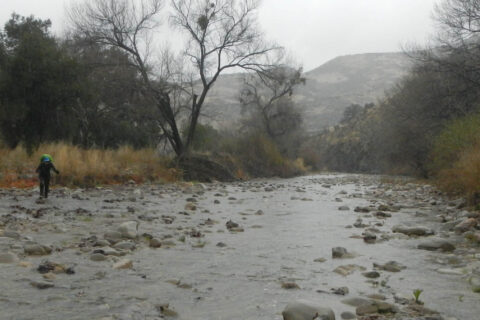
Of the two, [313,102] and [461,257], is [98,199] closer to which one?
[461,257]

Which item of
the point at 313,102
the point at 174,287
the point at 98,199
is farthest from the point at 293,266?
the point at 313,102

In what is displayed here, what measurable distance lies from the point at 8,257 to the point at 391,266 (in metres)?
3.43

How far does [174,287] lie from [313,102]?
15466 centimetres

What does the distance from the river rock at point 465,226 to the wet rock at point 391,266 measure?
2.28m

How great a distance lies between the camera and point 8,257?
3877 mm

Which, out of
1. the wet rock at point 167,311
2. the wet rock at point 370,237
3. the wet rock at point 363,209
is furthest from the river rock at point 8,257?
the wet rock at point 363,209

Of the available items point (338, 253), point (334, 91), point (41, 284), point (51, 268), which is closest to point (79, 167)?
point (51, 268)

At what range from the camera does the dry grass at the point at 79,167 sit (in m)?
12.5

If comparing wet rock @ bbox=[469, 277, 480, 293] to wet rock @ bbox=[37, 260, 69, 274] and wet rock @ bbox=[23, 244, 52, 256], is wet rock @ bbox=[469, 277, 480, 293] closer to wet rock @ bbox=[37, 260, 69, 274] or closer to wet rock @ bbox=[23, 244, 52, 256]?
wet rock @ bbox=[37, 260, 69, 274]

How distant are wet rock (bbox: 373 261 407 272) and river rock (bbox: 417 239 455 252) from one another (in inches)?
38.5

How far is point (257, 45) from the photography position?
71.5 ft

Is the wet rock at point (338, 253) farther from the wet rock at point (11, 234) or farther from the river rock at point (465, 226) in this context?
the wet rock at point (11, 234)

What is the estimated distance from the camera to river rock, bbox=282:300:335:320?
8.45ft

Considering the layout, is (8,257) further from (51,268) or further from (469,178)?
A: (469,178)
